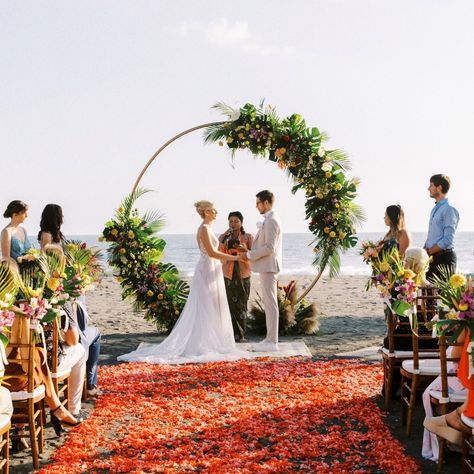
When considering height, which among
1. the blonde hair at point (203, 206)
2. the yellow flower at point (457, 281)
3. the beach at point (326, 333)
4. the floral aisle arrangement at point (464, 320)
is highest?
the blonde hair at point (203, 206)

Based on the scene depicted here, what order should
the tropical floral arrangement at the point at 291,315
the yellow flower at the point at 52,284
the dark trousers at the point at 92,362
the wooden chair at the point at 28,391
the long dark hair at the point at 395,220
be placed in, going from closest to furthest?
1. the wooden chair at the point at 28,391
2. the yellow flower at the point at 52,284
3. the dark trousers at the point at 92,362
4. the long dark hair at the point at 395,220
5. the tropical floral arrangement at the point at 291,315

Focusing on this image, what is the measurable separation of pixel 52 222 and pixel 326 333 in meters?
5.86

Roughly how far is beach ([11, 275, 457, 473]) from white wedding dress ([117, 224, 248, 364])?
2.51ft

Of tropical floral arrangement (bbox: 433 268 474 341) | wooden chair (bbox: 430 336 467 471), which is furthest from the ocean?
tropical floral arrangement (bbox: 433 268 474 341)

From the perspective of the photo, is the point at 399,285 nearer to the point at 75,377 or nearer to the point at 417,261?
Result: the point at 417,261

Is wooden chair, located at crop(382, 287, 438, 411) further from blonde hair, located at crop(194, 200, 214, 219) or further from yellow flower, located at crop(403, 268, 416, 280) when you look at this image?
blonde hair, located at crop(194, 200, 214, 219)

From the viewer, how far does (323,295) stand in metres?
19.5

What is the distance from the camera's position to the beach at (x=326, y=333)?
5215mm

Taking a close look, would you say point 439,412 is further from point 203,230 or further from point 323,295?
point 323,295

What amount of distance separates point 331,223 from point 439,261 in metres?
2.70

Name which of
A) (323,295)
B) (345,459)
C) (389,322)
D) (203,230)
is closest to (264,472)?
(345,459)

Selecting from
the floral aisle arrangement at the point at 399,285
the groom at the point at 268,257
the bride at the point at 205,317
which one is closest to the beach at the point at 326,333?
the groom at the point at 268,257

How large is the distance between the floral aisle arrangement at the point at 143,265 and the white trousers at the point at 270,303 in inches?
69.0

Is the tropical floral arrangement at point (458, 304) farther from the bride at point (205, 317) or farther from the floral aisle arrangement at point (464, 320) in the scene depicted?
the bride at point (205, 317)
